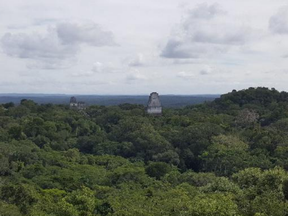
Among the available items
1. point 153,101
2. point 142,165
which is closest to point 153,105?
point 153,101

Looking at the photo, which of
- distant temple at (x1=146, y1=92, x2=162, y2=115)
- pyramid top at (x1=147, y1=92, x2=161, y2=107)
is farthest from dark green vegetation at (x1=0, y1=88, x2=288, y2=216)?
pyramid top at (x1=147, y1=92, x2=161, y2=107)

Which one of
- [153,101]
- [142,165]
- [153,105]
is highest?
[153,101]

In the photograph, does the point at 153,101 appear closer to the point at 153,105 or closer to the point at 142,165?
the point at 153,105

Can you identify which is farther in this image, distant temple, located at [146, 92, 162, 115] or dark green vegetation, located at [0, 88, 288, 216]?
distant temple, located at [146, 92, 162, 115]

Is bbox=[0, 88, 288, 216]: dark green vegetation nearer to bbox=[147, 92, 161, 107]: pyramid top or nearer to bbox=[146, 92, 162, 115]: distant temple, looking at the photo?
bbox=[146, 92, 162, 115]: distant temple

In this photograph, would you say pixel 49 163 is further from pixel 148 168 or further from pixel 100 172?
pixel 148 168

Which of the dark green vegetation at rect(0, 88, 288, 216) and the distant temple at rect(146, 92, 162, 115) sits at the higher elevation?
the distant temple at rect(146, 92, 162, 115)

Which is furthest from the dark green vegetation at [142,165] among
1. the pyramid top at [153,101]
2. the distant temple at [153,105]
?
the pyramid top at [153,101]

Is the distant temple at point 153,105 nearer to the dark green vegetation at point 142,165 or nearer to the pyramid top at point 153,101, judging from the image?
the pyramid top at point 153,101

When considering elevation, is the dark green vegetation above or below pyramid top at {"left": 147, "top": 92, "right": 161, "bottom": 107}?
below
